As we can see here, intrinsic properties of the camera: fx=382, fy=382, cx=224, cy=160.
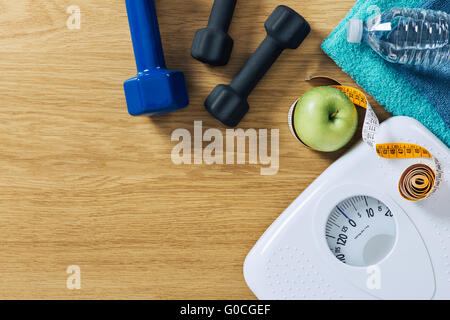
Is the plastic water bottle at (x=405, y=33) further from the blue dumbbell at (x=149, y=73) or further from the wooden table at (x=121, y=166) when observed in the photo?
the blue dumbbell at (x=149, y=73)

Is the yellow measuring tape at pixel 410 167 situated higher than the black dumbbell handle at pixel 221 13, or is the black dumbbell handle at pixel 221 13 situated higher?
the black dumbbell handle at pixel 221 13

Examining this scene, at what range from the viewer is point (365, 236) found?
66 cm

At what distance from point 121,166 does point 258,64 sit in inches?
12.7

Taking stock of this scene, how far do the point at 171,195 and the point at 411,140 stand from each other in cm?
44

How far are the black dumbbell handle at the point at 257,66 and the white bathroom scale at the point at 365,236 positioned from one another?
→ 0.21 meters

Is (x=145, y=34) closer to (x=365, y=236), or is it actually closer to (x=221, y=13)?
(x=221, y=13)

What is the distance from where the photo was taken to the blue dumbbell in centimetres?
65

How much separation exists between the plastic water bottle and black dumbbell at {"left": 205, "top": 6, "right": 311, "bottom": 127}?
0.09 meters

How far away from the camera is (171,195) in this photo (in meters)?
0.74

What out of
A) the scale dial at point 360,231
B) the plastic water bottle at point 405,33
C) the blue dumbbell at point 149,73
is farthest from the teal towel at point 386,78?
the blue dumbbell at point 149,73

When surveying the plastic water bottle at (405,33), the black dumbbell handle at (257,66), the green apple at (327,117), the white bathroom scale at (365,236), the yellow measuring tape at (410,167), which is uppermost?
the plastic water bottle at (405,33)

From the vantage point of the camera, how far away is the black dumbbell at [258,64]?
653mm
